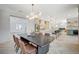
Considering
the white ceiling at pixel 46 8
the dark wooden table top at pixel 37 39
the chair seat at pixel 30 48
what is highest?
the white ceiling at pixel 46 8

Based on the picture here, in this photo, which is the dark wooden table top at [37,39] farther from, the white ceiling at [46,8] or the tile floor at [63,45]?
the white ceiling at [46,8]

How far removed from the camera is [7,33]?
256 cm

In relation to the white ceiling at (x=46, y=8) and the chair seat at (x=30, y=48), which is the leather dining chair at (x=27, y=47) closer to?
the chair seat at (x=30, y=48)

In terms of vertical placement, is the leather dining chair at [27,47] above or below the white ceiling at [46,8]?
below

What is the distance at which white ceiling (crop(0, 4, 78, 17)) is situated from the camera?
101 inches

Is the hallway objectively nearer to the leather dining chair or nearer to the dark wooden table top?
the dark wooden table top

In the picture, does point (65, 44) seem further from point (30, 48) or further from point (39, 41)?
point (30, 48)

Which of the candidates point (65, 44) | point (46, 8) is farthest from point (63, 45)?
point (46, 8)

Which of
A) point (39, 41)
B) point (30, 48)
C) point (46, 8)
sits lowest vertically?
point (30, 48)

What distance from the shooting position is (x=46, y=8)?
8.48ft

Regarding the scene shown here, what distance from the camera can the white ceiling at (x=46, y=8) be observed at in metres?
2.56

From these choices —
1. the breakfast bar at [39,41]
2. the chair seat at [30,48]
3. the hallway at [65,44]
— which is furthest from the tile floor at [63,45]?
the chair seat at [30,48]

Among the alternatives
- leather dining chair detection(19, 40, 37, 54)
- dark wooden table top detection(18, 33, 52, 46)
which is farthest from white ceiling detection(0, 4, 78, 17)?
leather dining chair detection(19, 40, 37, 54)

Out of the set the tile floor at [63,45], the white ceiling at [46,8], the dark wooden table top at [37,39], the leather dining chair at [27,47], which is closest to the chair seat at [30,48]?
the leather dining chair at [27,47]
